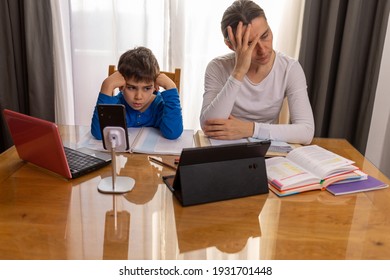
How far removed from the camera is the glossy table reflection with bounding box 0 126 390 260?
76 cm

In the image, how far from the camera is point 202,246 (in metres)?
0.78

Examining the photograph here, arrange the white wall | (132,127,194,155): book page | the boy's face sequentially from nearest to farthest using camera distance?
(132,127,194,155): book page < the boy's face < the white wall

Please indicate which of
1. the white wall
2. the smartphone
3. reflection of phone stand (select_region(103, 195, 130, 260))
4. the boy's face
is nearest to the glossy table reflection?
reflection of phone stand (select_region(103, 195, 130, 260))

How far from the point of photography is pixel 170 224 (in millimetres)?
852

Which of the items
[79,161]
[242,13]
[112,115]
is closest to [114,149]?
[112,115]

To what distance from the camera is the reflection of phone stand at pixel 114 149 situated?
0.97 meters

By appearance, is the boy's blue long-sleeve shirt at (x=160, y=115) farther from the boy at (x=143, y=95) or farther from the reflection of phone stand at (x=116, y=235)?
the reflection of phone stand at (x=116, y=235)

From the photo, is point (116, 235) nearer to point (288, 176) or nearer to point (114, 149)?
point (114, 149)

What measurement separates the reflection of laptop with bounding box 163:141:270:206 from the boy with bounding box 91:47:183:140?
1.57 feet

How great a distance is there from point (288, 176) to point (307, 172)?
6 centimetres

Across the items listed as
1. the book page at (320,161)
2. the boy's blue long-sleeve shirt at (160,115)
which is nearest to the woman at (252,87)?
the boy's blue long-sleeve shirt at (160,115)

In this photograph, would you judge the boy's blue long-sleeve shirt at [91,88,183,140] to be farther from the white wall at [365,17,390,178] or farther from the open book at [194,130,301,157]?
the white wall at [365,17,390,178]

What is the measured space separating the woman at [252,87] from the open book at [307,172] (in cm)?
26
